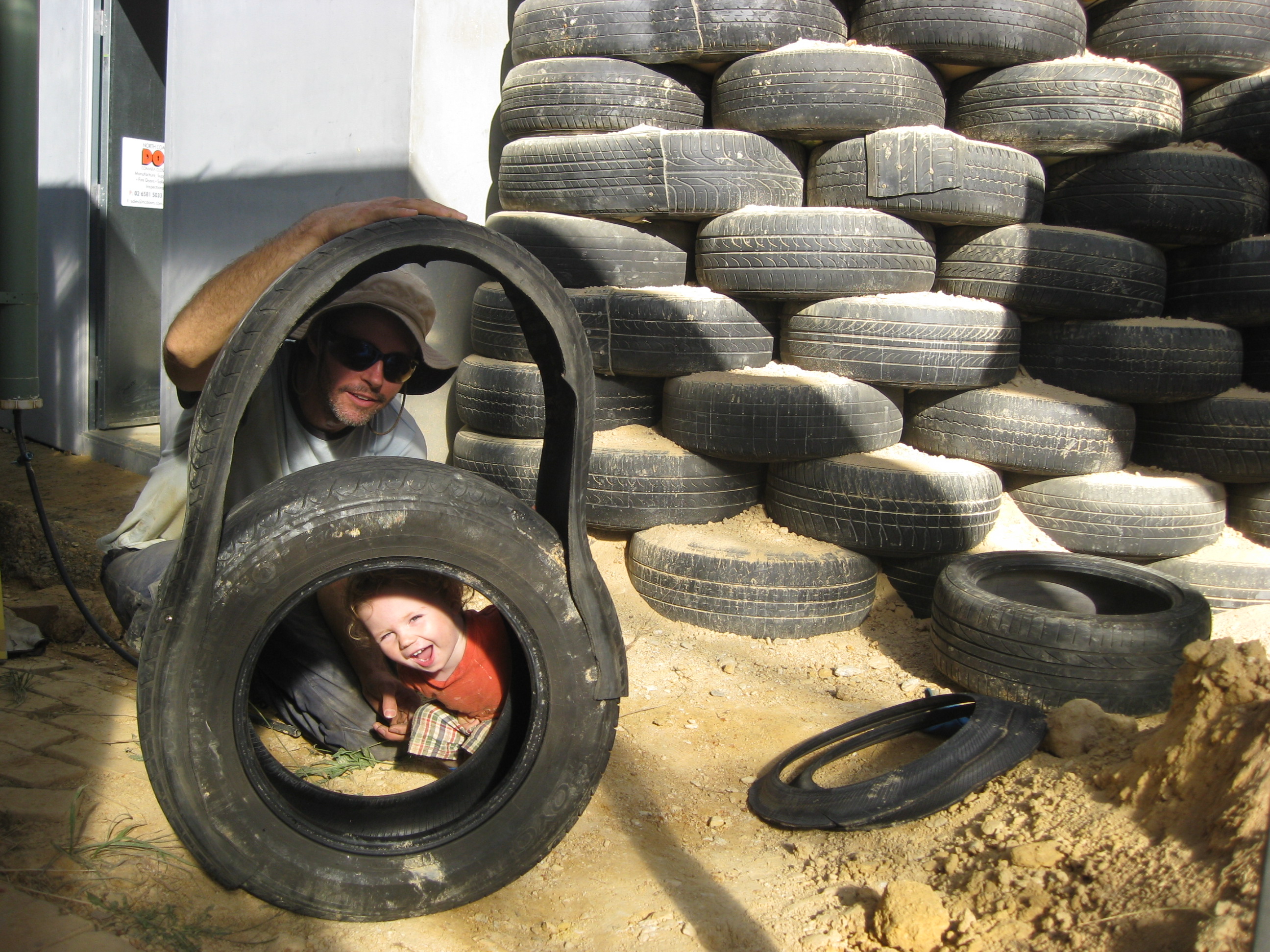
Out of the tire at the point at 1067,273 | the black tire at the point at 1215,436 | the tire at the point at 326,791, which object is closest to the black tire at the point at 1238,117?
the tire at the point at 1067,273

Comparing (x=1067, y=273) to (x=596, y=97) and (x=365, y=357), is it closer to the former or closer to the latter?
(x=596, y=97)

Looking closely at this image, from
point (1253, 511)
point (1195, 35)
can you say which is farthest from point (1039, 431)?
point (1195, 35)

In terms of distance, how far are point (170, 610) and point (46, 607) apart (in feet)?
7.44

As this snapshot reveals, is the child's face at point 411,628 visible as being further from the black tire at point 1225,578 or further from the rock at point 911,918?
the black tire at point 1225,578

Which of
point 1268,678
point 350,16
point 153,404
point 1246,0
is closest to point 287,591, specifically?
point 1268,678

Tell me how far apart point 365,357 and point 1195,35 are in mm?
4331

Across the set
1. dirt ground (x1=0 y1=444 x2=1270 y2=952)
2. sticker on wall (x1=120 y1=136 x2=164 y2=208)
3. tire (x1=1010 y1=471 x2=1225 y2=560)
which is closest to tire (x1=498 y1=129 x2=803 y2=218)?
tire (x1=1010 y1=471 x2=1225 y2=560)

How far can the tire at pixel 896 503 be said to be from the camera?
4.13m

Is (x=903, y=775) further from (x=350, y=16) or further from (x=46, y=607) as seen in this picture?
(x=350, y=16)

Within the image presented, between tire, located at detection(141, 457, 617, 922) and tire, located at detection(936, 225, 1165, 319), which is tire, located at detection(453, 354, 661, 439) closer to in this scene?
tire, located at detection(936, 225, 1165, 319)

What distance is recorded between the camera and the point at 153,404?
723cm

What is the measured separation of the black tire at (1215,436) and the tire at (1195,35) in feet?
5.31

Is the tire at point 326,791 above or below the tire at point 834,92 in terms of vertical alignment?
below

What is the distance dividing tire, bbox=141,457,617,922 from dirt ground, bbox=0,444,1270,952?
115 millimetres
